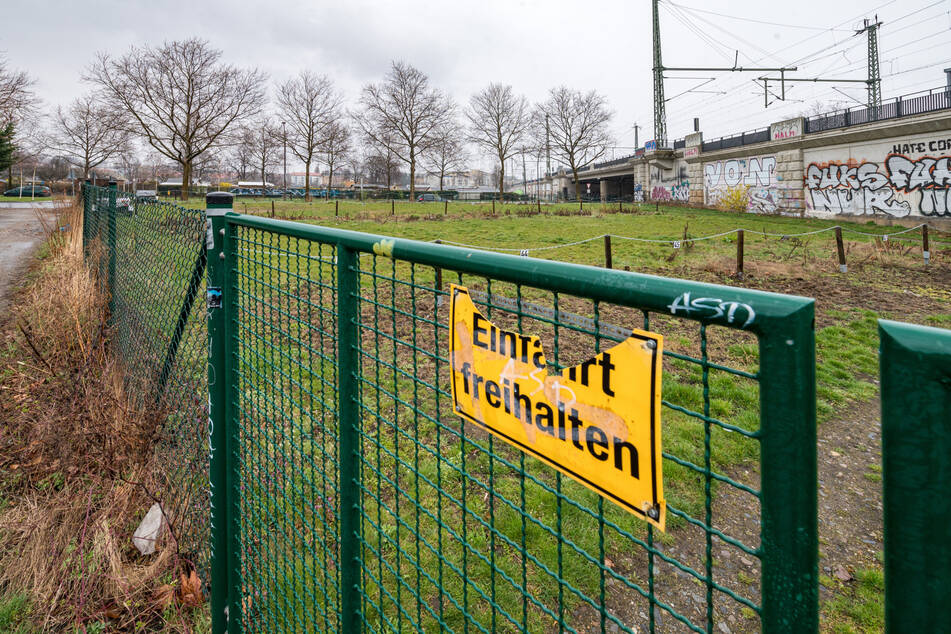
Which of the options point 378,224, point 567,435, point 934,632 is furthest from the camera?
point 378,224

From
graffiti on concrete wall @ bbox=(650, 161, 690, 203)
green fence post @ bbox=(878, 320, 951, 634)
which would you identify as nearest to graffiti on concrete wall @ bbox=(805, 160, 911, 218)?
graffiti on concrete wall @ bbox=(650, 161, 690, 203)

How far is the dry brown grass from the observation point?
112 inches

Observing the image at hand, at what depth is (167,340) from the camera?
4156 millimetres

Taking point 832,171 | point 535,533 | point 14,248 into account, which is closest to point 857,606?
point 535,533

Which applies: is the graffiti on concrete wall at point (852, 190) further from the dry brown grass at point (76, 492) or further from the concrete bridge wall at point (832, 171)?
the dry brown grass at point (76, 492)

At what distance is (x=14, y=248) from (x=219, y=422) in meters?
13.4

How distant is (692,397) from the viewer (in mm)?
5680

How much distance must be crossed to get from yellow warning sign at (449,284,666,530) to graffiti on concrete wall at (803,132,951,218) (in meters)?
27.5

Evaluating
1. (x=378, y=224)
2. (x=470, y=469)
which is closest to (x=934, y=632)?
(x=470, y=469)

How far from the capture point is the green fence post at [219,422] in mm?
2617

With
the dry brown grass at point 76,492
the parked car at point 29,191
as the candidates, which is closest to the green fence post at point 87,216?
the dry brown grass at point 76,492

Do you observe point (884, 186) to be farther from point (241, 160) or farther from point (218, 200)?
point (241, 160)

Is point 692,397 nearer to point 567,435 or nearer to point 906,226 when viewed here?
point 567,435

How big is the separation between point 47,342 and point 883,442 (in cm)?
646
